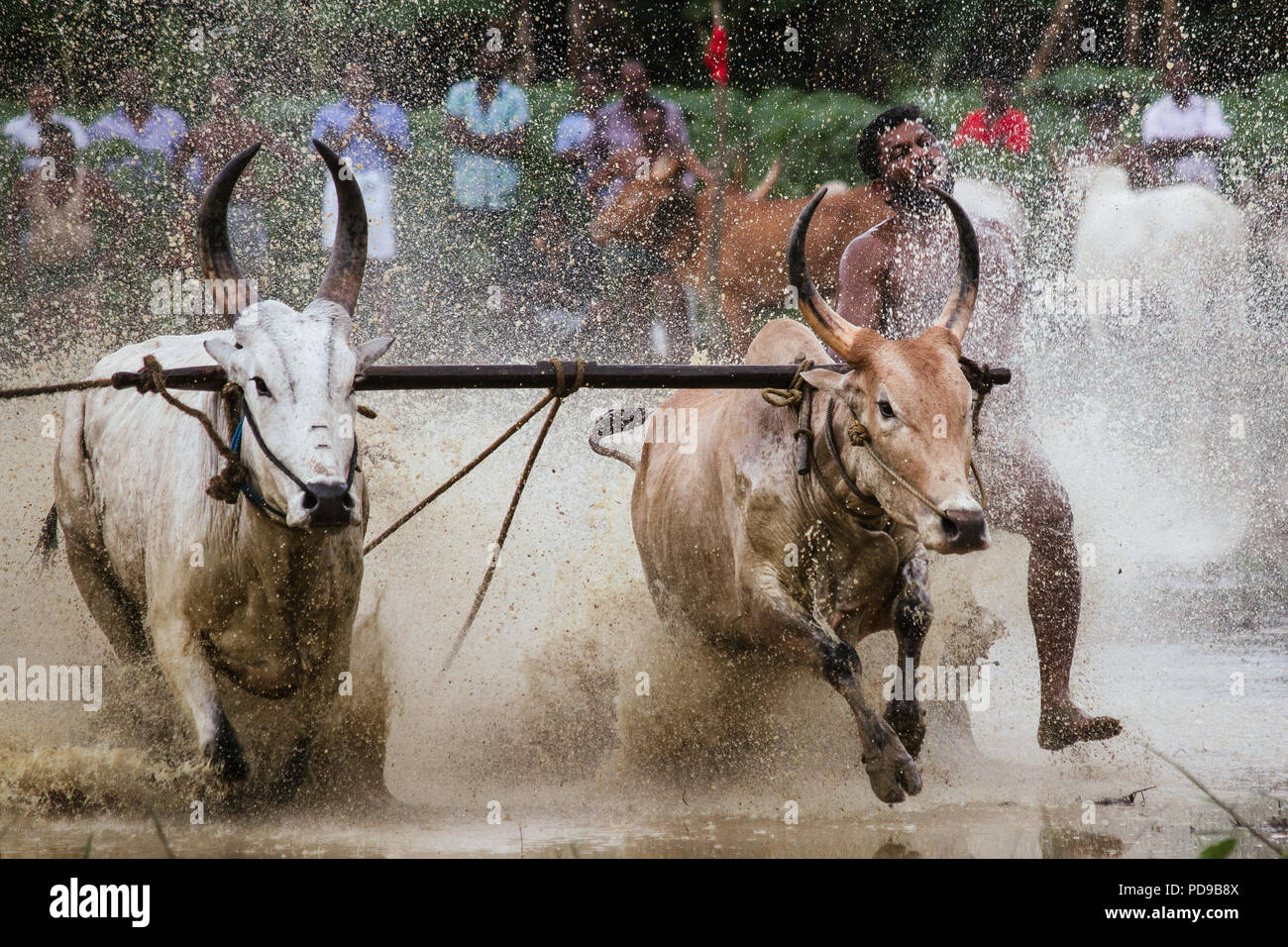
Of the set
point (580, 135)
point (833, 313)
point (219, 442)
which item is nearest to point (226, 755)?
point (219, 442)

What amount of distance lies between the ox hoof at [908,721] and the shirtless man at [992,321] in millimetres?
1194

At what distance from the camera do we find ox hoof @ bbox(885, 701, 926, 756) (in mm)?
4664

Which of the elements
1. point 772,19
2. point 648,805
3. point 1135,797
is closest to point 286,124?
point 772,19

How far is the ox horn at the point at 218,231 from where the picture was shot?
448 centimetres

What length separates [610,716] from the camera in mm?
5832

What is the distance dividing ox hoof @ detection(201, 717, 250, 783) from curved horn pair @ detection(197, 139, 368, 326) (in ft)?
3.86

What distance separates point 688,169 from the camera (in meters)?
10.6

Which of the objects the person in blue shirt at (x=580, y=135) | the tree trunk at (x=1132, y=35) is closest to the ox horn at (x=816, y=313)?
the person in blue shirt at (x=580, y=135)

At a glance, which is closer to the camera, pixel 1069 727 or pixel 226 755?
pixel 226 755

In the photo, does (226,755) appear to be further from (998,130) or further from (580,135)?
(998,130)

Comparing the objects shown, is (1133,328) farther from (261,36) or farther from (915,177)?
(261,36)

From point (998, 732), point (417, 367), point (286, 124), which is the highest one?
point (286, 124)

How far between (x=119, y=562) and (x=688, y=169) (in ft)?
20.7

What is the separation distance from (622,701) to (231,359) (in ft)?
6.62
